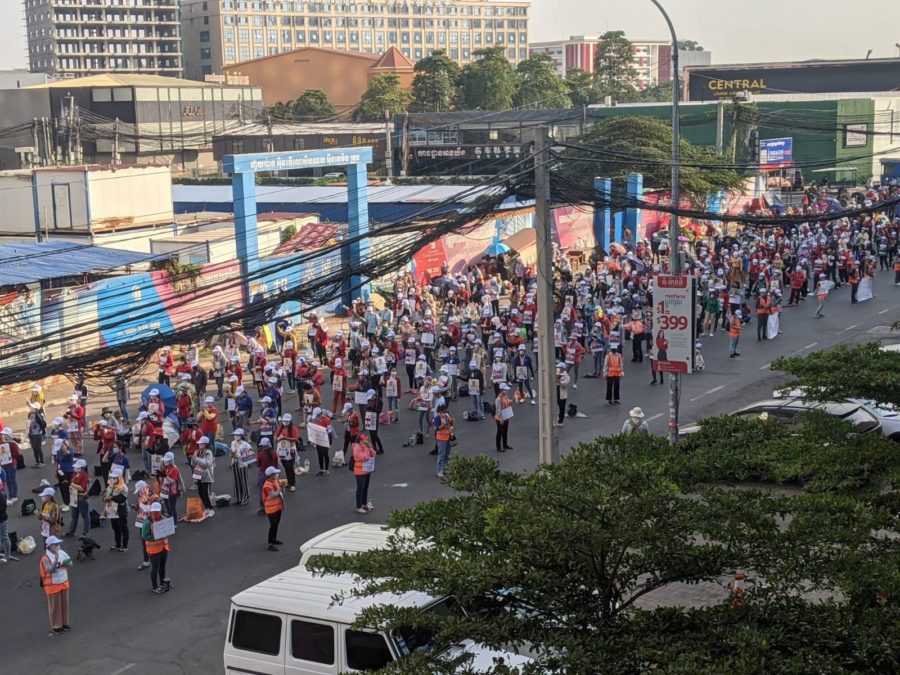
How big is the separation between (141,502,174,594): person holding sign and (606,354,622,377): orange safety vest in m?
11.7

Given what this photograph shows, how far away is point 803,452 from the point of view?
10.2 meters

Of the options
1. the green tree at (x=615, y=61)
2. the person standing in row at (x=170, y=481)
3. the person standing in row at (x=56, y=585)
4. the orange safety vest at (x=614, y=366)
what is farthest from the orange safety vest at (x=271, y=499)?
the green tree at (x=615, y=61)

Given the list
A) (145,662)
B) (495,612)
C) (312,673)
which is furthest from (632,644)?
(145,662)

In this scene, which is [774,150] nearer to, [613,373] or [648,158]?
[648,158]

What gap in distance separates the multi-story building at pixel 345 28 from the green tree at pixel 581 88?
34035 millimetres

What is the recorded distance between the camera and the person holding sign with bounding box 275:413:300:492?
18.7 m

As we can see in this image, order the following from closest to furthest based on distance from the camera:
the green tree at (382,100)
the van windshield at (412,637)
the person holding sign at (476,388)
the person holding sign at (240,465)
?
the van windshield at (412,637), the person holding sign at (240,465), the person holding sign at (476,388), the green tree at (382,100)

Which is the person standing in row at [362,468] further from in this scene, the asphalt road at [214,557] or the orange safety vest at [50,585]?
the orange safety vest at [50,585]

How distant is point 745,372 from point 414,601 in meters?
18.8

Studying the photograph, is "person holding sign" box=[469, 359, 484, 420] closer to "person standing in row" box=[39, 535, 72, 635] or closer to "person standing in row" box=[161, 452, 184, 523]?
"person standing in row" box=[161, 452, 184, 523]

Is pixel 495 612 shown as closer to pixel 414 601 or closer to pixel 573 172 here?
pixel 414 601

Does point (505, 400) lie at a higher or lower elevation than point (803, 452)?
lower

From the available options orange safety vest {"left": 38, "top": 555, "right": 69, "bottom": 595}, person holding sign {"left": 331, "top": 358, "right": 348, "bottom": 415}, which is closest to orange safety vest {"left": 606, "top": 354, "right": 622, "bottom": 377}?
person holding sign {"left": 331, "top": 358, "right": 348, "bottom": 415}

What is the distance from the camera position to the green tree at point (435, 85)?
102 m
